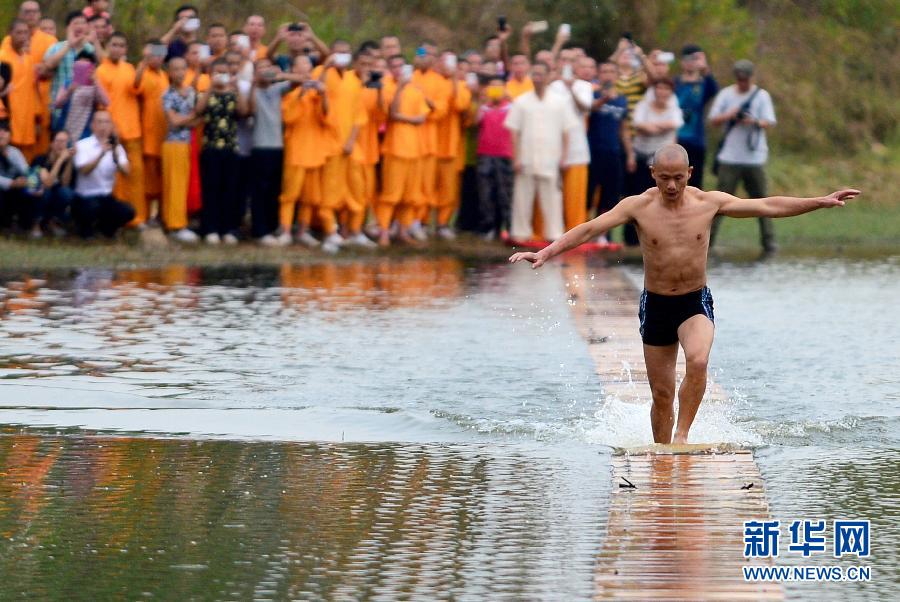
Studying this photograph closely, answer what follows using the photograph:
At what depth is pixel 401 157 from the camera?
19.7m

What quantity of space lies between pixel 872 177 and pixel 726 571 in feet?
72.9

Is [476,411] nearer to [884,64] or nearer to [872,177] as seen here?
[872,177]

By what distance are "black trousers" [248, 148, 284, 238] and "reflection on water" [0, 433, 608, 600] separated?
10.1 metres

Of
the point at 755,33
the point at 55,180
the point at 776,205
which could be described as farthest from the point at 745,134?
the point at 776,205

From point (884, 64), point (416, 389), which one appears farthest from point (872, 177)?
point (416, 389)

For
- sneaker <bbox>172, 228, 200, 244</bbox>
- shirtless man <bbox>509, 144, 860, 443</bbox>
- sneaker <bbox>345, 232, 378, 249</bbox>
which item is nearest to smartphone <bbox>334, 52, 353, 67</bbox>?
sneaker <bbox>345, 232, 378, 249</bbox>

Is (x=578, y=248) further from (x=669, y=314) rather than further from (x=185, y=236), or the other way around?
(x=669, y=314)

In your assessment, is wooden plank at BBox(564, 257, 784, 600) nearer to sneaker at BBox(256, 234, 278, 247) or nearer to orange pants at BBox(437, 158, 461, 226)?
sneaker at BBox(256, 234, 278, 247)

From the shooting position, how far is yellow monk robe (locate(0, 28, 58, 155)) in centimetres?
1812

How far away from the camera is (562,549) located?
6445mm

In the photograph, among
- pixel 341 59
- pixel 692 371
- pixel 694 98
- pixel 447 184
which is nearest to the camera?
pixel 692 371

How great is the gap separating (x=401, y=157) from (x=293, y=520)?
1298 cm

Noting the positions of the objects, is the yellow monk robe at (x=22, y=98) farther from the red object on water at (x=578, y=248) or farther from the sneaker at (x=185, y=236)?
the red object on water at (x=578, y=248)

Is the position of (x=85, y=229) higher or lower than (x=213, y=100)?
lower
